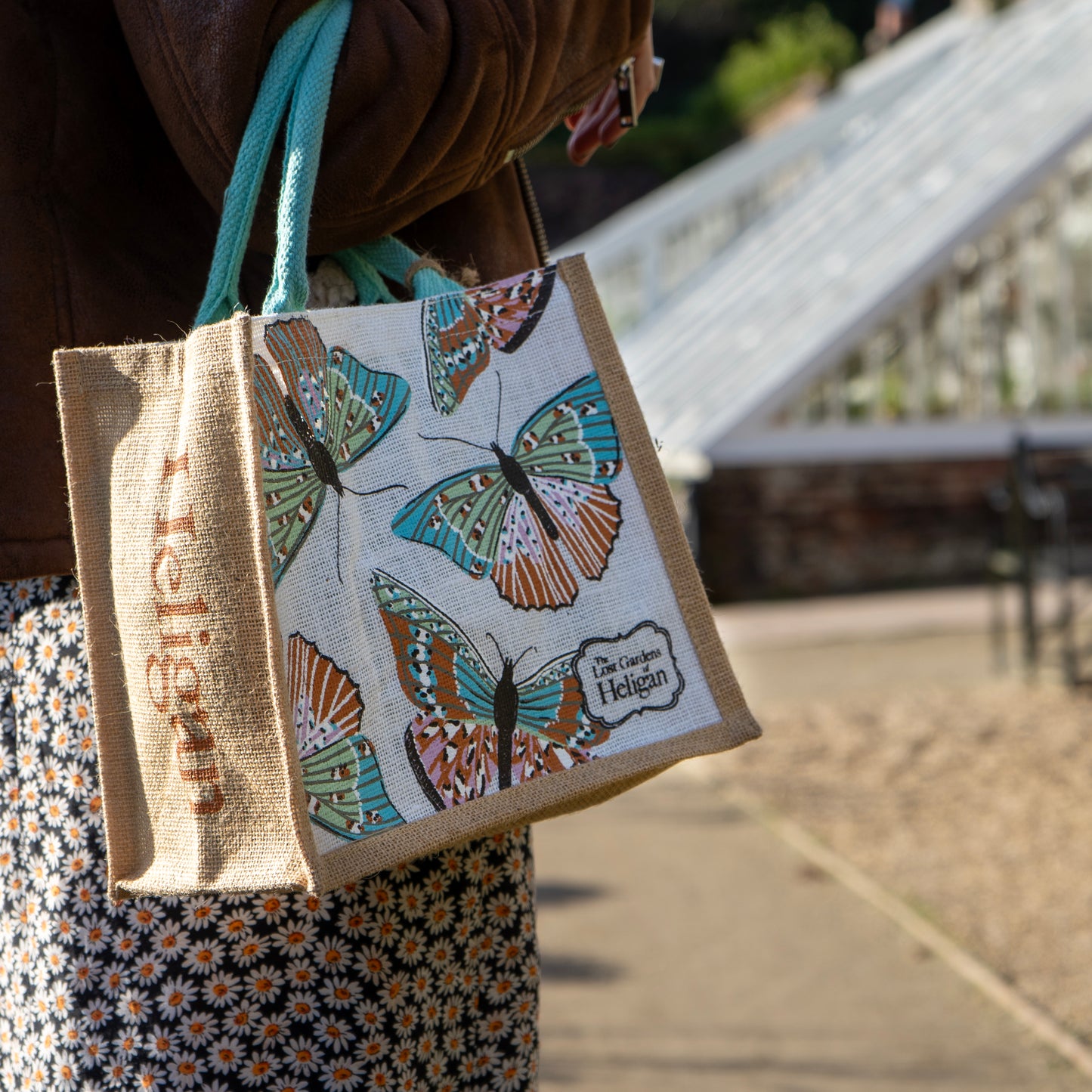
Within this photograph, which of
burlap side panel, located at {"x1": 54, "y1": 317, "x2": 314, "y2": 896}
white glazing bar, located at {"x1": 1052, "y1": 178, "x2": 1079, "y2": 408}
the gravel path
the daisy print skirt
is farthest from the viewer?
white glazing bar, located at {"x1": 1052, "y1": 178, "x2": 1079, "y2": 408}

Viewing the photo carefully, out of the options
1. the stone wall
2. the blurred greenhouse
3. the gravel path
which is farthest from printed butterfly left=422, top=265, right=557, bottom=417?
the stone wall

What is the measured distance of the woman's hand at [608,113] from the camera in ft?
4.43

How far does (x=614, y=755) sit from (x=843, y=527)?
8373mm

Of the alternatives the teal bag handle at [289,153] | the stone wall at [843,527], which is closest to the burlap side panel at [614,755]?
the teal bag handle at [289,153]

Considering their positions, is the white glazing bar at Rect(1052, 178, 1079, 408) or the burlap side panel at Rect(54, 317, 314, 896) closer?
the burlap side panel at Rect(54, 317, 314, 896)

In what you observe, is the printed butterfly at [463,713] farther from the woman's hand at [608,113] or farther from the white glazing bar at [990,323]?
the white glazing bar at [990,323]

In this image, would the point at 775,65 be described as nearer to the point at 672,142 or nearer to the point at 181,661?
the point at 672,142

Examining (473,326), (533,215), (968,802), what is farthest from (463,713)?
(968,802)

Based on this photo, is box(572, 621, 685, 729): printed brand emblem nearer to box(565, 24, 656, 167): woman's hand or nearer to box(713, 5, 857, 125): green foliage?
box(565, 24, 656, 167): woman's hand

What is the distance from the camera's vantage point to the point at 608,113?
137 centimetres

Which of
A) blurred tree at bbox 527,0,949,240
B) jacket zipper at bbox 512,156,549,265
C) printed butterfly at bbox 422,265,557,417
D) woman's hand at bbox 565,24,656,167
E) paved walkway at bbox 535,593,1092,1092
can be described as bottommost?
paved walkway at bbox 535,593,1092,1092

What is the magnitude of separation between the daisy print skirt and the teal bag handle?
31cm

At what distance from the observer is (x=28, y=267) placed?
3.51ft

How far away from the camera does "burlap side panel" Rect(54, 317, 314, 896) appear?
94 cm
